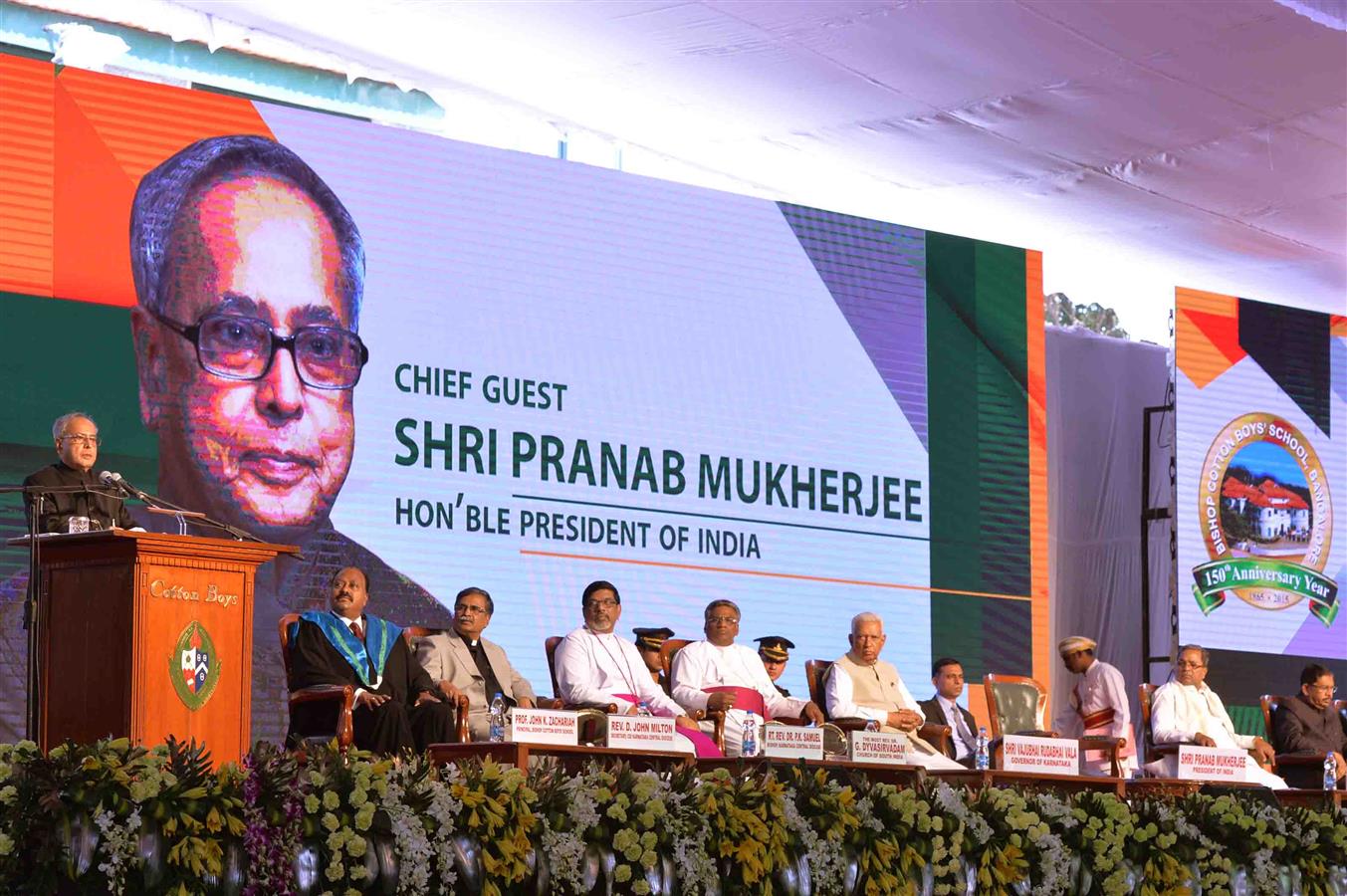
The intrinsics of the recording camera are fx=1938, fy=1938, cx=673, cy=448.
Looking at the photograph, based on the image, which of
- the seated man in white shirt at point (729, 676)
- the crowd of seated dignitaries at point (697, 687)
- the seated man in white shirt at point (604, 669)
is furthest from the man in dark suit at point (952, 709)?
the seated man in white shirt at point (604, 669)

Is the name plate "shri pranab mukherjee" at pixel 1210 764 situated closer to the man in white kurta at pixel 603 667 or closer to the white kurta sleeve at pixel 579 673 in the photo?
the man in white kurta at pixel 603 667

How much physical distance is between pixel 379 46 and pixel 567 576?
2244mm

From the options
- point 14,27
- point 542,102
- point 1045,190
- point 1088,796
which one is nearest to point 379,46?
point 542,102

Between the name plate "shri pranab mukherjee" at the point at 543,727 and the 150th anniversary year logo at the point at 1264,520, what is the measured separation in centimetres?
534

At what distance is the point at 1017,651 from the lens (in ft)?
30.1

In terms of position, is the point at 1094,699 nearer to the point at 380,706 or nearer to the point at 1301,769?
the point at 1301,769

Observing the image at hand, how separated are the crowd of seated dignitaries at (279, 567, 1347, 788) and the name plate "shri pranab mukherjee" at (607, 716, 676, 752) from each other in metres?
0.30

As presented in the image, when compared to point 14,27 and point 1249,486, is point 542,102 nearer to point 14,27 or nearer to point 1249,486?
point 14,27

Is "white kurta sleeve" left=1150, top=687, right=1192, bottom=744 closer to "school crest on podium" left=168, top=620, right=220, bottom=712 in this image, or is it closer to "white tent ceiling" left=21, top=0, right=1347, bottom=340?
"white tent ceiling" left=21, top=0, right=1347, bottom=340

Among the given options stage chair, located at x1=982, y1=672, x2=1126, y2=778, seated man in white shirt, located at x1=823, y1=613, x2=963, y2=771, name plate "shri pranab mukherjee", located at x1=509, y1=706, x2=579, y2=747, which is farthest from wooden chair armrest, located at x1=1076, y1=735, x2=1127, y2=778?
name plate "shri pranab mukherjee", located at x1=509, y1=706, x2=579, y2=747

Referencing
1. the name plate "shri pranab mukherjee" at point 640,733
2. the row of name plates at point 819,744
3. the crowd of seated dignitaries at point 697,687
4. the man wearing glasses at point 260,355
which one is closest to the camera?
the row of name plates at point 819,744

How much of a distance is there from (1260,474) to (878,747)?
193 inches

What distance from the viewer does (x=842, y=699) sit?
7.24 meters

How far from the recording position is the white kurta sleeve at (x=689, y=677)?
22.4ft
